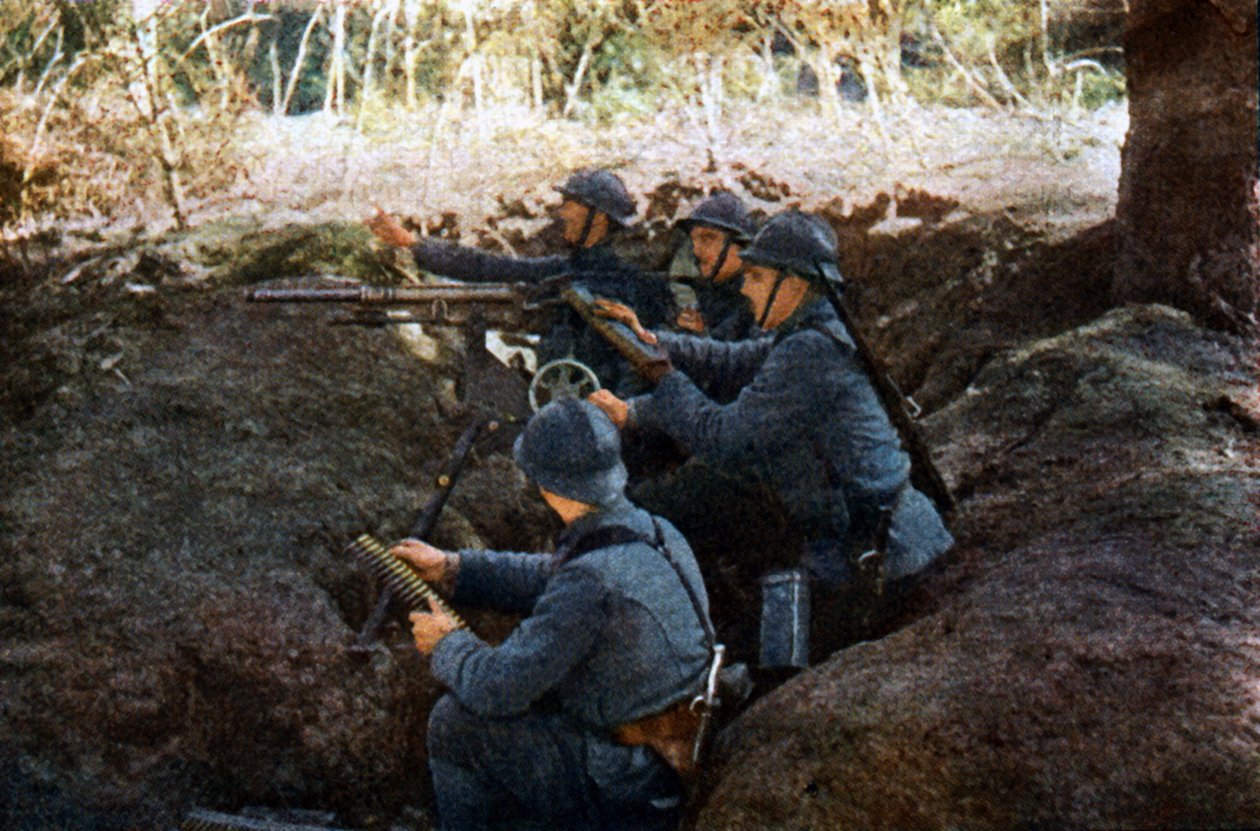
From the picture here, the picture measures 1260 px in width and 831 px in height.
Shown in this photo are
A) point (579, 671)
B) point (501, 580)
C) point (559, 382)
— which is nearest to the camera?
point (579, 671)

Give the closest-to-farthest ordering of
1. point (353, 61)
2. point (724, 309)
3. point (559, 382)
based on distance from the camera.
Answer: point (559, 382) < point (724, 309) < point (353, 61)

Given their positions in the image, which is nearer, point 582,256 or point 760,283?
point 760,283

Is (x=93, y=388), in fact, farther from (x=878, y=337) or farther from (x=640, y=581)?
(x=878, y=337)

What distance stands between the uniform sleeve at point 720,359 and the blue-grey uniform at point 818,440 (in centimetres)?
43

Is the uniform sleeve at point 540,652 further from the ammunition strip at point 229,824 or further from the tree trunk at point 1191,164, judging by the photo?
the tree trunk at point 1191,164

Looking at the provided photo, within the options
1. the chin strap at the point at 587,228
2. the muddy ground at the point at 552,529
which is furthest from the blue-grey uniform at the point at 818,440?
the chin strap at the point at 587,228

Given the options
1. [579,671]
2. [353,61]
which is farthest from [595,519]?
[353,61]

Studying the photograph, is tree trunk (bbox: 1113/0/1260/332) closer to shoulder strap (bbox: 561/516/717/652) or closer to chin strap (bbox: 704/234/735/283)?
chin strap (bbox: 704/234/735/283)

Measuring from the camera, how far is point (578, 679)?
150 inches

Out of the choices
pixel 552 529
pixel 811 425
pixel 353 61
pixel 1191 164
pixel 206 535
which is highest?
pixel 353 61

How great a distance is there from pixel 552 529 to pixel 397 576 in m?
0.93

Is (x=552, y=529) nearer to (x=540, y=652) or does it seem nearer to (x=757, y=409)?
(x=757, y=409)

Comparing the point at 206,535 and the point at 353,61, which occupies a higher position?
the point at 353,61

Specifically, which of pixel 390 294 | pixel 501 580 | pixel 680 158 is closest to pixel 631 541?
pixel 501 580
